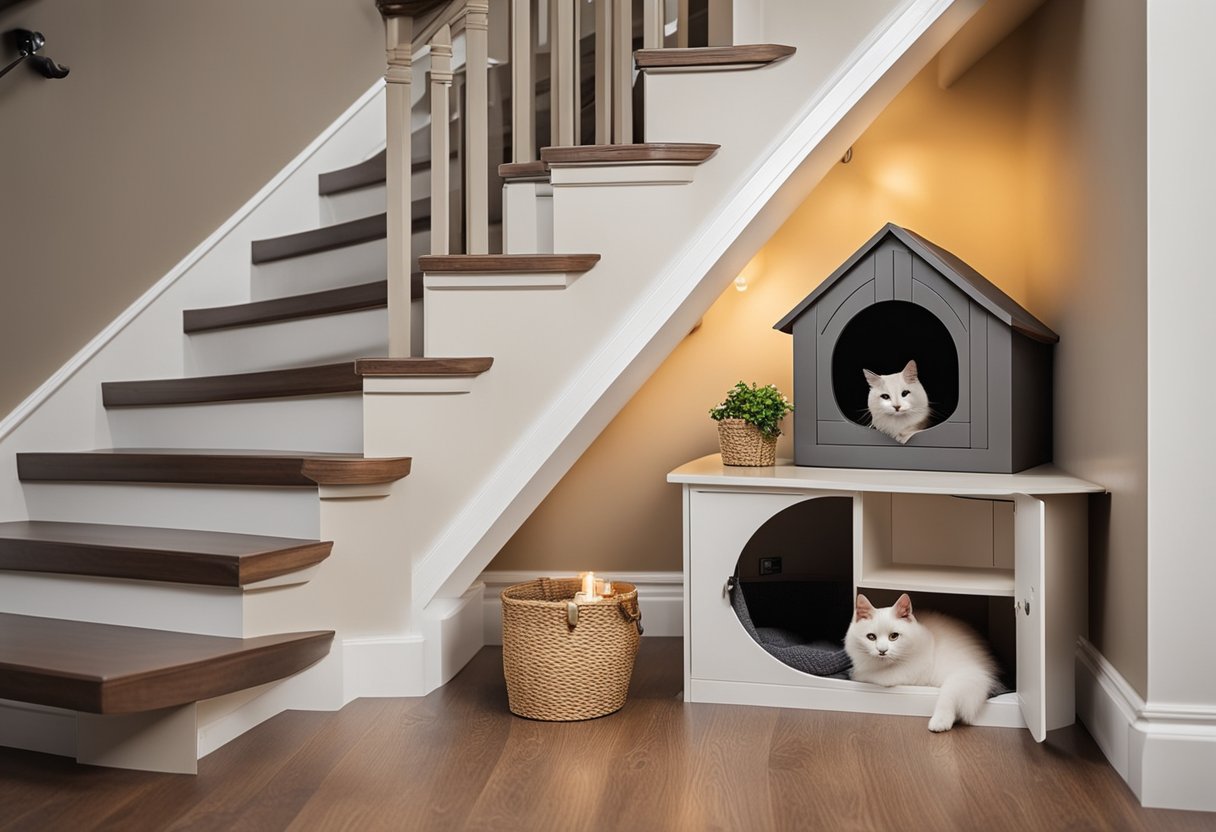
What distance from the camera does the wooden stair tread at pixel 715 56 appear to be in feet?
7.00

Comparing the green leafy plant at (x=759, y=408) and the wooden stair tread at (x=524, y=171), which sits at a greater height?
the wooden stair tread at (x=524, y=171)

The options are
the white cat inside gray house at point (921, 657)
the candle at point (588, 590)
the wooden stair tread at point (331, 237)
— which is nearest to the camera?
the white cat inside gray house at point (921, 657)

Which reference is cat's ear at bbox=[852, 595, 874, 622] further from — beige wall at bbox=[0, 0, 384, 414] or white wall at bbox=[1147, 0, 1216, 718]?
beige wall at bbox=[0, 0, 384, 414]

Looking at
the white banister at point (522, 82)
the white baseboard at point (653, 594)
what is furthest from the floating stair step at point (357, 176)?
the white baseboard at point (653, 594)

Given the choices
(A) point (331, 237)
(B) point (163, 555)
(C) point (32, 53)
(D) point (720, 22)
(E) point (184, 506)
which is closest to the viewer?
(B) point (163, 555)

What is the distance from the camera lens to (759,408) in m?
2.28

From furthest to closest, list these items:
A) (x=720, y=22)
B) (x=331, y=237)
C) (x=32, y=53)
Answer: (x=331, y=237) → (x=32, y=53) → (x=720, y=22)

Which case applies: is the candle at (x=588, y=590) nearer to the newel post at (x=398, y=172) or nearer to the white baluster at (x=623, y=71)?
the newel post at (x=398, y=172)

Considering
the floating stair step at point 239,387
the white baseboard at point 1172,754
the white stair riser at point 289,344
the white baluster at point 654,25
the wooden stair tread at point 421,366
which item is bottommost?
the white baseboard at point 1172,754

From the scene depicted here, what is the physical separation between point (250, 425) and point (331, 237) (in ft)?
2.34

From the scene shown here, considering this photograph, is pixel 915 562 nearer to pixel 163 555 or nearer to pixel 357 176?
pixel 163 555

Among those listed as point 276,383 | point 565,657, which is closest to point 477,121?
point 276,383

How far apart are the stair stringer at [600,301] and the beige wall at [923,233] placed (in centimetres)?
46

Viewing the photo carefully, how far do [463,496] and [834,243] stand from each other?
51.2 inches
